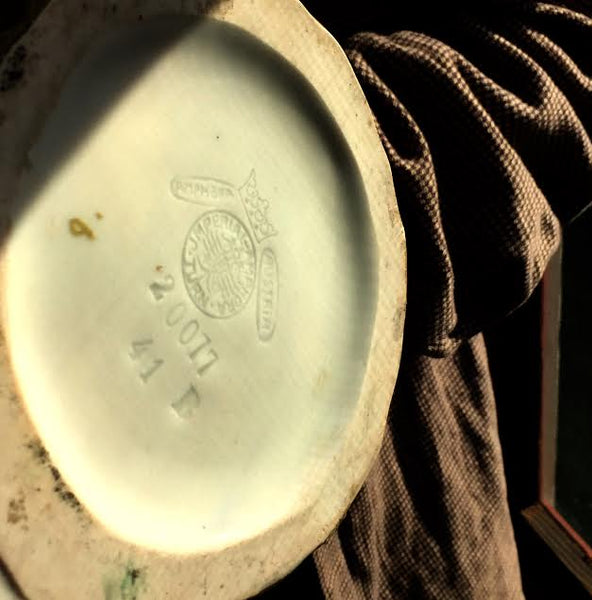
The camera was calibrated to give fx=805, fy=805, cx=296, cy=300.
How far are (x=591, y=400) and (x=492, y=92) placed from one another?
33.4 inches

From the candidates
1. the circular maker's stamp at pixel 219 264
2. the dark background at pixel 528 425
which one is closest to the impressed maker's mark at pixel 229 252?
the circular maker's stamp at pixel 219 264

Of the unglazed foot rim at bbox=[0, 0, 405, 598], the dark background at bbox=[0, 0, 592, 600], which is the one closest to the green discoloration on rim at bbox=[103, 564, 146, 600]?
the unglazed foot rim at bbox=[0, 0, 405, 598]

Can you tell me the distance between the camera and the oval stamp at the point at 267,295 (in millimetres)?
613

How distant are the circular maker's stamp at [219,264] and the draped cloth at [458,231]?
0.22m

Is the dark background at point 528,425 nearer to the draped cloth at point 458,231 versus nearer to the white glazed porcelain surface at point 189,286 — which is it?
the draped cloth at point 458,231

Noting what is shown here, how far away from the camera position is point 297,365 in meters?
0.65

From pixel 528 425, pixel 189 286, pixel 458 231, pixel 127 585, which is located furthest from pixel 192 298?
pixel 528 425

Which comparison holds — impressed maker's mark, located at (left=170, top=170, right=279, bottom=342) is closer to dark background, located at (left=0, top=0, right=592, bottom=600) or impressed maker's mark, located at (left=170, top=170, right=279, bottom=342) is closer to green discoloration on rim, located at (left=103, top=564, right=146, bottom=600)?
green discoloration on rim, located at (left=103, top=564, right=146, bottom=600)

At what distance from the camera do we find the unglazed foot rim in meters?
0.46

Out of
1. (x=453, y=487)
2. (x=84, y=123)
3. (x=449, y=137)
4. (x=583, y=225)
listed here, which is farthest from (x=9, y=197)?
(x=583, y=225)

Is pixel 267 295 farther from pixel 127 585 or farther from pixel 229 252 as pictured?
pixel 127 585

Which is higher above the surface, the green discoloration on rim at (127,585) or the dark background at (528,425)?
the green discoloration on rim at (127,585)

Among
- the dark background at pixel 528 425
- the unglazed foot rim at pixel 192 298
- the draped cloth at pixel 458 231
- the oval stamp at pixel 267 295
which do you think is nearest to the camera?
the unglazed foot rim at pixel 192 298

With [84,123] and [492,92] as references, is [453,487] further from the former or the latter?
[84,123]
